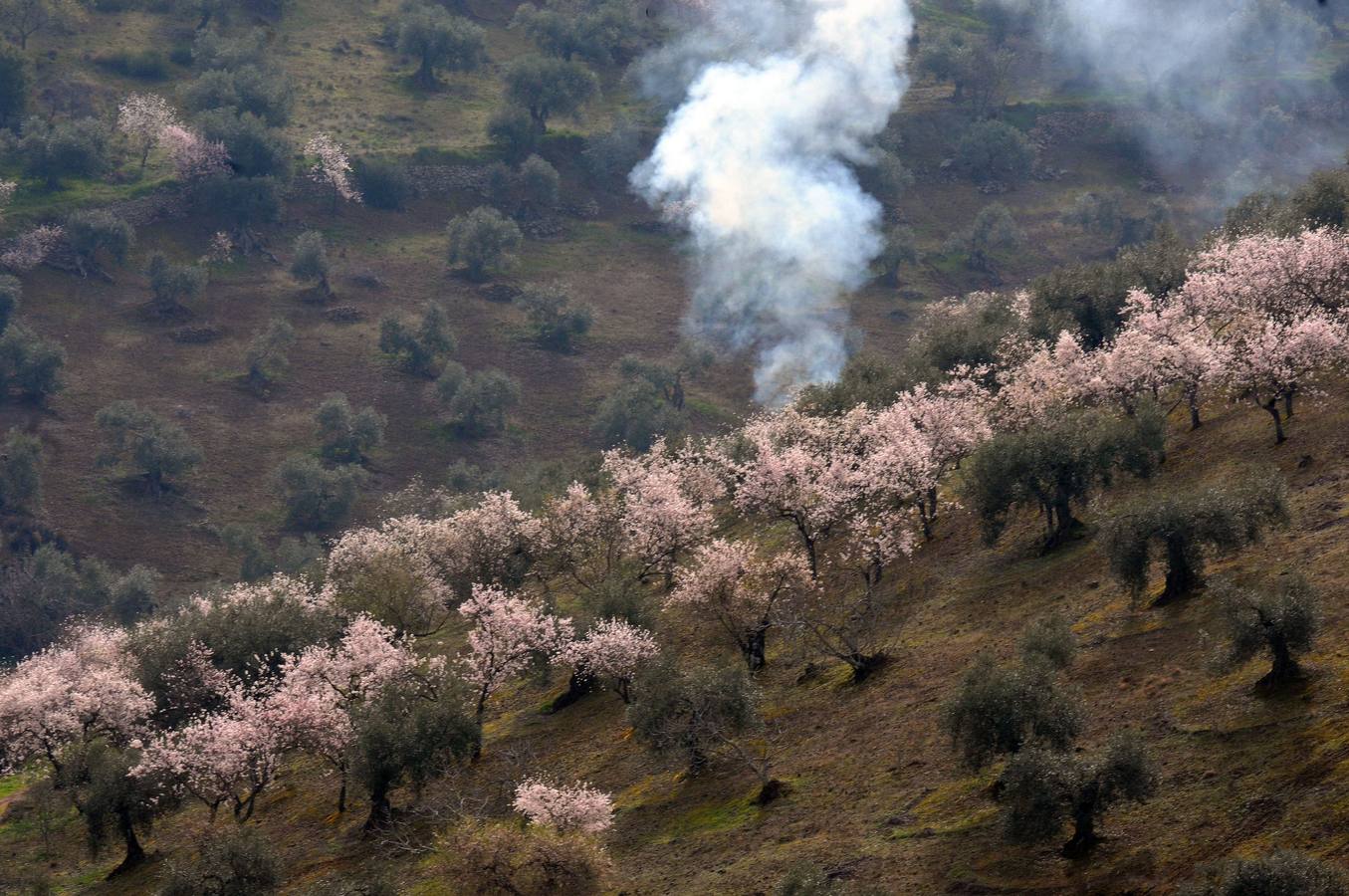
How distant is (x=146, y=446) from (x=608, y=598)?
3205 inches

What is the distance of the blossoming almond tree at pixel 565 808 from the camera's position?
61.2 metres

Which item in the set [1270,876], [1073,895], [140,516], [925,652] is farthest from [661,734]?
[140,516]

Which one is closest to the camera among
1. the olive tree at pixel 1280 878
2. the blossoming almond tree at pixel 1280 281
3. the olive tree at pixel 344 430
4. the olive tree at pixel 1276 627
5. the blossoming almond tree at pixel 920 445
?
the olive tree at pixel 1280 878

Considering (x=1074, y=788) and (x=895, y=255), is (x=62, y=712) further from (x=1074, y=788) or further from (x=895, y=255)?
(x=895, y=255)

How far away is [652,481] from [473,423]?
237 ft

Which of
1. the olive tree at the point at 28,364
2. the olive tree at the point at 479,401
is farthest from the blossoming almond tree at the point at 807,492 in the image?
the olive tree at the point at 28,364

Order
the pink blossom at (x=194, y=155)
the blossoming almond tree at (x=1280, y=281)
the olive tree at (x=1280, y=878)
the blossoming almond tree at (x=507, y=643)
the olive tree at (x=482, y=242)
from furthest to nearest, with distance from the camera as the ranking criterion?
the olive tree at (x=482, y=242)
the pink blossom at (x=194, y=155)
the blossoming almond tree at (x=1280, y=281)
the blossoming almond tree at (x=507, y=643)
the olive tree at (x=1280, y=878)

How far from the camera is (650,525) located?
303 feet

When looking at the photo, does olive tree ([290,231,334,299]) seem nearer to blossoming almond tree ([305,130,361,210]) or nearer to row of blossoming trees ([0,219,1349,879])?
blossoming almond tree ([305,130,361,210])

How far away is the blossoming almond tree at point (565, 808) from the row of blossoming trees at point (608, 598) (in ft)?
0.39

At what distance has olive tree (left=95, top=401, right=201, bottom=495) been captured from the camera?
14788 centimetres

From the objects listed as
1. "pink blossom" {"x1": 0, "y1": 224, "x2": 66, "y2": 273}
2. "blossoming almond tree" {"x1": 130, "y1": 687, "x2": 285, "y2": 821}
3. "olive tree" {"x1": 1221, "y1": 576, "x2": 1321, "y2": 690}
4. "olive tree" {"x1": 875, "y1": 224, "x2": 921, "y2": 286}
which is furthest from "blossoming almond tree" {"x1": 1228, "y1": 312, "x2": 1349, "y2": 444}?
"pink blossom" {"x1": 0, "y1": 224, "x2": 66, "y2": 273}

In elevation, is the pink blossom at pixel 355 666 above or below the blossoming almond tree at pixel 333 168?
below

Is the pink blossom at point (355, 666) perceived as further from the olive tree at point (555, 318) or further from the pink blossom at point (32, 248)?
the pink blossom at point (32, 248)
